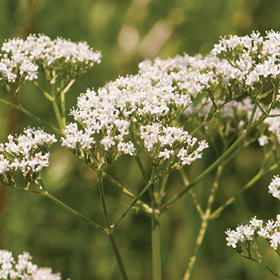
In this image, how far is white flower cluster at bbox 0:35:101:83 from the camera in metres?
4.11

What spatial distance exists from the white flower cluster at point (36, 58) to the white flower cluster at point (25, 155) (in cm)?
81

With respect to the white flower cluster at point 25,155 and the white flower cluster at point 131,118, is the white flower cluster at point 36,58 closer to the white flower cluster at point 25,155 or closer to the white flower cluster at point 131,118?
the white flower cluster at point 131,118

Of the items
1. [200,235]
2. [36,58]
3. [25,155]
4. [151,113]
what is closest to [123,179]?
[200,235]

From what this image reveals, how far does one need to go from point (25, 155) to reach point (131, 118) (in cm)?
91

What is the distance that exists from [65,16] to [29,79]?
2585 millimetres

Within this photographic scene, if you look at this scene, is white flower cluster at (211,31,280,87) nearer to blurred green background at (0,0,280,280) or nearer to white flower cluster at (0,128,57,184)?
white flower cluster at (0,128,57,184)

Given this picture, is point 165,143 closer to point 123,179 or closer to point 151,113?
point 151,113

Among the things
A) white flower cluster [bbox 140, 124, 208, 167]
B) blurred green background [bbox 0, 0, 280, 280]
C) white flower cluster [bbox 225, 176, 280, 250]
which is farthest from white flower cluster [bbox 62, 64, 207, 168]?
blurred green background [bbox 0, 0, 280, 280]

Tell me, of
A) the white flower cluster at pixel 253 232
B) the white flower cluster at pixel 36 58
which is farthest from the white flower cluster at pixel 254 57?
the white flower cluster at pixel 36 58

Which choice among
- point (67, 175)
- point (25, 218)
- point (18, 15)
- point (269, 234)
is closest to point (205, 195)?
point (67, 175)

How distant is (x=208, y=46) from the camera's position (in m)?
6.78

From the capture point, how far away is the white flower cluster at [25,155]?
11.0 ft

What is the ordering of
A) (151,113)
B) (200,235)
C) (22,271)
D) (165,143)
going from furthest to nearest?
(200,235) < (151,113) < (165,143) < (22,271)

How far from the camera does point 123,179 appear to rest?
253 inches
